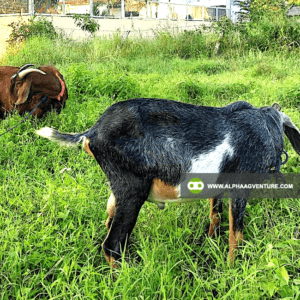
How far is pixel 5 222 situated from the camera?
2285 mm

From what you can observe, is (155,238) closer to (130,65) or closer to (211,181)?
(211,181)

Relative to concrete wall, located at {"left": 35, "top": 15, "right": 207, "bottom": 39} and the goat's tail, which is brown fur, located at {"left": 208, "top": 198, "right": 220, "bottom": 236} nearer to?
the goat's tail

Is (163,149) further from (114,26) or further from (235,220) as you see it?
(114,26)

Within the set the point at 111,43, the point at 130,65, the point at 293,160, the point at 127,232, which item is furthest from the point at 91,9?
the point at 127,232

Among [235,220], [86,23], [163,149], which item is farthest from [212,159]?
[86,23]

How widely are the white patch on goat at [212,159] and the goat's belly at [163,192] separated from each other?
14 centimetres

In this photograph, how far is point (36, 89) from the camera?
437 cm

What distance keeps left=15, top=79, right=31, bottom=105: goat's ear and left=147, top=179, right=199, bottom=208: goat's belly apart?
2810mm

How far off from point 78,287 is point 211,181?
0.92m

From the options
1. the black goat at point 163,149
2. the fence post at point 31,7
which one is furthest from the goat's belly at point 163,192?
the fence post at point 31,7

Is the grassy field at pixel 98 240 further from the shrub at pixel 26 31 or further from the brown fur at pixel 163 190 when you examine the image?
the shrub at pixel 26 31

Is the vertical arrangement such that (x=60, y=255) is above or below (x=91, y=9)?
below

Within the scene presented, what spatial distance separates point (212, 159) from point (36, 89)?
3.11 m

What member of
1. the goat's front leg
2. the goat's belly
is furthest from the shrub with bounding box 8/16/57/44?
the goat's front leg
